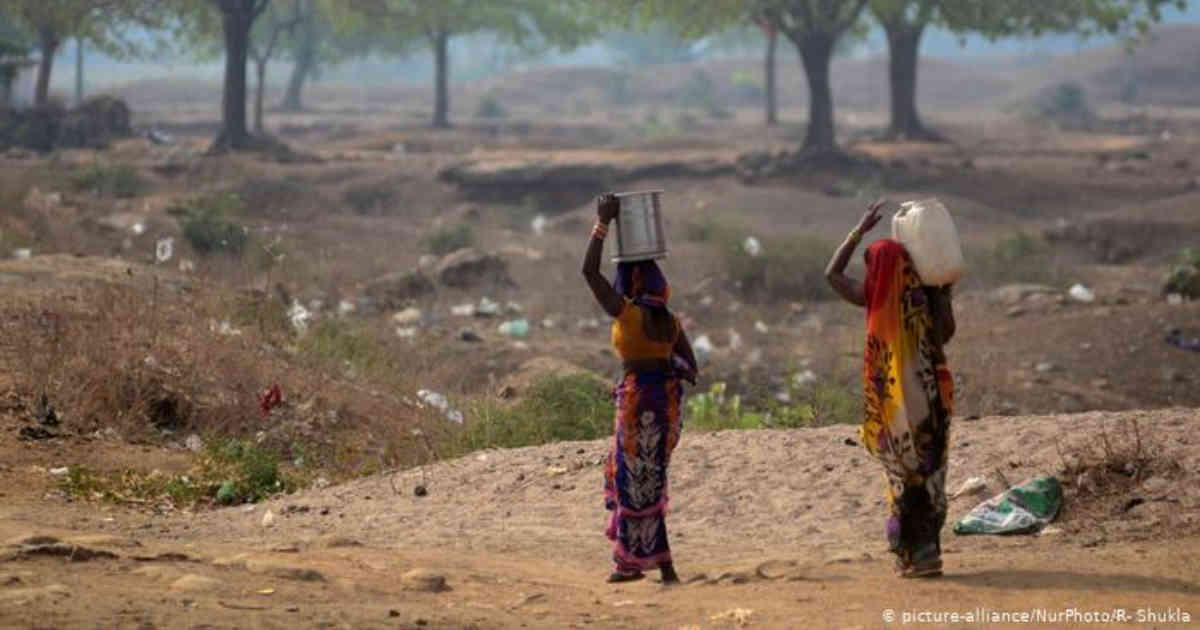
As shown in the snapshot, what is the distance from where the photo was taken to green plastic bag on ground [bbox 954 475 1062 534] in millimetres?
7090

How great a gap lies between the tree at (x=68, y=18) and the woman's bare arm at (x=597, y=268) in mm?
25660

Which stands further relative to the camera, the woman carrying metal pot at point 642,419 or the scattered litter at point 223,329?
the scattered litter at point 223,329

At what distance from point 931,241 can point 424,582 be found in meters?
2.06

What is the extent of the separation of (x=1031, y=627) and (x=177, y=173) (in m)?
22.3

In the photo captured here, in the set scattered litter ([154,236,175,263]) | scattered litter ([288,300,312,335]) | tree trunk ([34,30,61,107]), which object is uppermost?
tree trunk ([34,30,61,107])

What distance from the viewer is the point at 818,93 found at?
30.2 m

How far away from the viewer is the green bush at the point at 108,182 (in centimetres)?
2283

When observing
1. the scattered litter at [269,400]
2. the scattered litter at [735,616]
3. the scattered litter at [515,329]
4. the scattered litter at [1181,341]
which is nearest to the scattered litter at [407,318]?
the scattered litter at [515,329]

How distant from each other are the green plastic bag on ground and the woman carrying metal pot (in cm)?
143

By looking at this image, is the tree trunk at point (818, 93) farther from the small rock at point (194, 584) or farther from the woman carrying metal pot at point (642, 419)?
the small rock at point (194, 584)

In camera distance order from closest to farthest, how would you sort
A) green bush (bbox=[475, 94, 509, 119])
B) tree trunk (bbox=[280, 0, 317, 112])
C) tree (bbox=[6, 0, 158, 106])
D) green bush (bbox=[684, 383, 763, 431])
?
1. green bush (bbox=[684, 383, 763, 431])
2. tree (bbox=[6, 0, 158, 106])
3. tree trunk (bbox=[280, 0, 317, 112])
4. green bush (bbox=[475, 94, 509, 119])

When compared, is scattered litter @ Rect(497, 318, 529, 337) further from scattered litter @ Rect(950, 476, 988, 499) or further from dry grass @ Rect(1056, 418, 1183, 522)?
dry grass @ Rect(1056, 418, 1183, 522)

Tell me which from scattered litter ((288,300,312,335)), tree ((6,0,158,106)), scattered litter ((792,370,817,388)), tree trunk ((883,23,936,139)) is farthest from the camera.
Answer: tree trunk ((883,23,936,139))

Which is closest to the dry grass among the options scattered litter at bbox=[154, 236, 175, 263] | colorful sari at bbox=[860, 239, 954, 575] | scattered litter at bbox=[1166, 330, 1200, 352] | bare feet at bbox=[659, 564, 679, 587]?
colorful sari at bbox=[860, 239, 954, 575]
